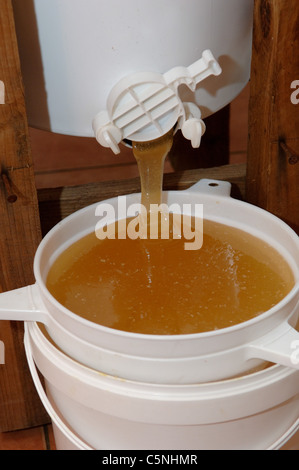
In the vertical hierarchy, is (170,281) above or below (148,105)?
below

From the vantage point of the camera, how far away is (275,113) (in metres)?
0.80

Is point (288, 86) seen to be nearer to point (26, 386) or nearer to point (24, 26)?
point (24, 26)

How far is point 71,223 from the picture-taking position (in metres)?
0.79

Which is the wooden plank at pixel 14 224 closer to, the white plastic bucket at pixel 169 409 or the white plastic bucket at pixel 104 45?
the white plastic bucket at pixel 104 45

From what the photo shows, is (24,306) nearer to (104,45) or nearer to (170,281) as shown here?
(170,281)

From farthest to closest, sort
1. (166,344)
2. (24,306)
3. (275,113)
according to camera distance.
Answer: (275,113) < (24,306) < (166,344)

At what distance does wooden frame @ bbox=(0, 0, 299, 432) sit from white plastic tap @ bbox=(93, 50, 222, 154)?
0.12 m

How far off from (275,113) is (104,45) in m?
0.26

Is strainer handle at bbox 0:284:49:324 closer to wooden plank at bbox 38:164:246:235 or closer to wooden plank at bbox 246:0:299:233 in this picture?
wooden plank at bbox 38:164:246:235

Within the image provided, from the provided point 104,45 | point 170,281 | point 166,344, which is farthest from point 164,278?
point 104,45

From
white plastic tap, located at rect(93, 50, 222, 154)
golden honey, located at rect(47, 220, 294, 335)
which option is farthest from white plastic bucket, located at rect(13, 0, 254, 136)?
golden honey, located at rect(47, 220, 294, 335)

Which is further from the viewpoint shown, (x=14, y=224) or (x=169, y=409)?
(x=14, y=224)

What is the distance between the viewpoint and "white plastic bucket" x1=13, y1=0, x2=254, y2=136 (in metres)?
0.63

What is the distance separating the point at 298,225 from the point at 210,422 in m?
0.38
